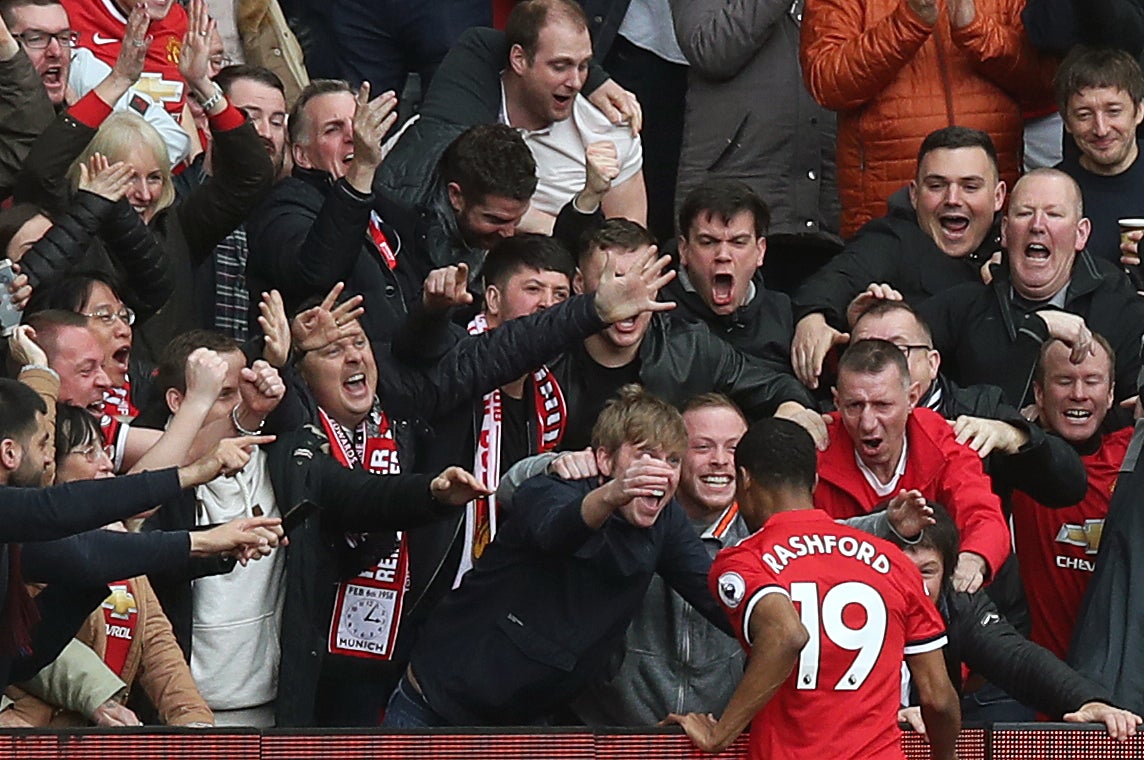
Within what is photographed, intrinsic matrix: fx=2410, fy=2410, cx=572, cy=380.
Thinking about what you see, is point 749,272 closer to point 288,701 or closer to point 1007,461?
point 1007,461

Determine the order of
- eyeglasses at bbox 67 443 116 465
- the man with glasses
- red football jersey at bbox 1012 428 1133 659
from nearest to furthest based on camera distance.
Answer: eyeglasses at bbox 67 443 116 465 < the man with glasses < red football jersey at bbox 1012 428 1133 659

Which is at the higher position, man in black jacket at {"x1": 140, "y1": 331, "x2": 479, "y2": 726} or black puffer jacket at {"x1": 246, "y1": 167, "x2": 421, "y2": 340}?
black puffer jacket at {"x1": 246, "y1": 167, "x2": 421, "y2": 340}

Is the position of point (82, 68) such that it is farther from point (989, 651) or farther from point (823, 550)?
point (989, 651)

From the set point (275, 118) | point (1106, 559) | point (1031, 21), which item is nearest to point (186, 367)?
point (275, 118)

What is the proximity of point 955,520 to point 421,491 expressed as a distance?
189cm

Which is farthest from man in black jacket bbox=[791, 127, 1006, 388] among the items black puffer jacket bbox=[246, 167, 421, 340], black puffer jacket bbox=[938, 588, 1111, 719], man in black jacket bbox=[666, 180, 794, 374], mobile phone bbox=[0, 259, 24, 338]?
mobile phone bbox=[0, 259, 24, 338]

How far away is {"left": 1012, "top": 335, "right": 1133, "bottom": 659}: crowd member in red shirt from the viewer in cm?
923

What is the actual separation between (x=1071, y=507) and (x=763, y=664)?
272cm

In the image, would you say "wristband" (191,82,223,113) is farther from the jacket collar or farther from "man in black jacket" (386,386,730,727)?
the jacket collar

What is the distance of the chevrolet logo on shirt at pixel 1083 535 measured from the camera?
9219 mm

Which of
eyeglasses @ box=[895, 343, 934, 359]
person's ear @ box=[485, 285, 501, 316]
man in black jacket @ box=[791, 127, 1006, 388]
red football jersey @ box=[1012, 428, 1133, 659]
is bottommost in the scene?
red football jersey @ box=[1012, 428, 1133, 659]

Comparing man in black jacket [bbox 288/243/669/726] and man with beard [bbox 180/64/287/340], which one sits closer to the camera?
man in black jacket [bbox 288/243/669/726]

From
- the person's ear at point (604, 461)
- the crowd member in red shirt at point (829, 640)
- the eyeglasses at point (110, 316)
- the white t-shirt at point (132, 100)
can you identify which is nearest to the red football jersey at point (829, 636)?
the crowd member in red shirt at point (829, 640)

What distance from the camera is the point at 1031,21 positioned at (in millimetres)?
10695
